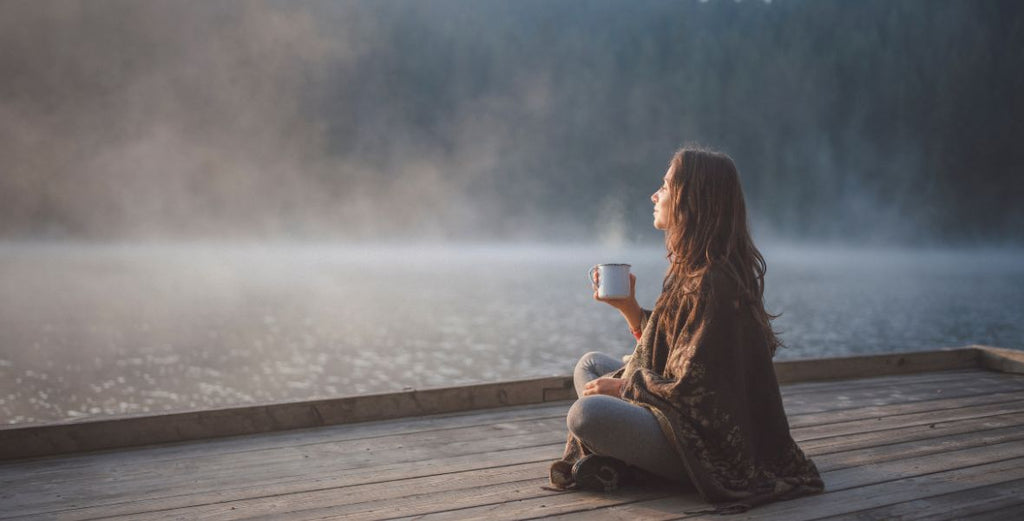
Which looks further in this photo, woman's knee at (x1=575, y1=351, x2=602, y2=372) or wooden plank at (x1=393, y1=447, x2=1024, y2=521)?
woman's knee at (x1=575, y1=351, x2=602, y2=372)

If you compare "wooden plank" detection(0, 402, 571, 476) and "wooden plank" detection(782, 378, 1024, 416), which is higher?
"wooden plank" detection(0, 402, 571, 476)

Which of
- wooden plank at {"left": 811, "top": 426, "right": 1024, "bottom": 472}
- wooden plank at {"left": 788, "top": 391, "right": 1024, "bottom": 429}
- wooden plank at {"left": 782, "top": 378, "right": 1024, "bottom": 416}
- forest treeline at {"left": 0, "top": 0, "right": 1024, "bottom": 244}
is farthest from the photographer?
forest treeline at {"left": 0, "top": 0, "right": 1024, "bottom": 244}

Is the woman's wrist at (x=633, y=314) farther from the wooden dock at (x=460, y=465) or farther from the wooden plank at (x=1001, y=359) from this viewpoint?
the wooden plank at (x=1001, y=359)

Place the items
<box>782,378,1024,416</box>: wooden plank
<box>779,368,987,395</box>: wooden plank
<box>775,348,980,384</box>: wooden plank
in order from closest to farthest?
<box>782,378,1024,416</box>: wooden plank → <box>779,368,987,395</box>: wooden plank → <box>775,348,980,384</box>: wooden plank

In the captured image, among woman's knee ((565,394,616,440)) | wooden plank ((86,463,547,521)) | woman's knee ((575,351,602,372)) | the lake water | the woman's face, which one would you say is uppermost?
the woman's face

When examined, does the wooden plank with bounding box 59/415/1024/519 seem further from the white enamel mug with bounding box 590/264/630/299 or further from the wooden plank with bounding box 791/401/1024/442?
the white enamel mug with bounding box 590/264/630/299

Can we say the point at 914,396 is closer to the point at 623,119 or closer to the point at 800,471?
the point at 800,471

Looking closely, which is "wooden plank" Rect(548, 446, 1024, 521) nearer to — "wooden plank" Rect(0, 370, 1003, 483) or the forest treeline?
"wooden plank" Rect(0, 370, 1003, 483)

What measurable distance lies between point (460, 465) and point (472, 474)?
13cm

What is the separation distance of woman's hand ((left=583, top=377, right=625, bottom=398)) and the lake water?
467mm

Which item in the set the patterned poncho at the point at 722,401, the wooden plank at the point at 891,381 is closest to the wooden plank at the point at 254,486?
the patterned poncho at the point at 722,401

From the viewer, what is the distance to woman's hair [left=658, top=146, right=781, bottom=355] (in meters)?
2.33

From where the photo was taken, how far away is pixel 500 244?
147 meters

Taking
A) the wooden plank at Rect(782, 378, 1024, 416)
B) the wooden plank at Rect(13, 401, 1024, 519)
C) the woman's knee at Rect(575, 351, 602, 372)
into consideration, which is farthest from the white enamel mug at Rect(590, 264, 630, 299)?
the wooden plank at Rect(782, 378, 1024, 416)
